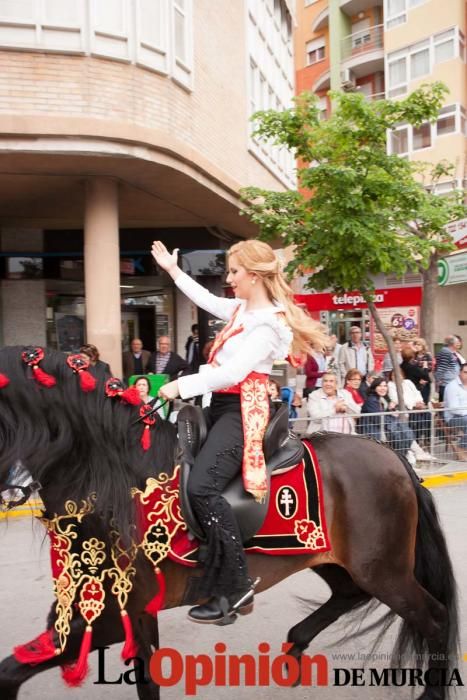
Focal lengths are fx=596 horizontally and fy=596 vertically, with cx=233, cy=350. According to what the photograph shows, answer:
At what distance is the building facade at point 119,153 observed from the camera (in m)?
8.77

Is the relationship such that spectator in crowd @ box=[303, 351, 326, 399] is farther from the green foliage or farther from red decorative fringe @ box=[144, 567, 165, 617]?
red decorative fringe @ box=[144, 567, 165, 617]

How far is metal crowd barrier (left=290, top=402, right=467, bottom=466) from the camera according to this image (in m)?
7.80

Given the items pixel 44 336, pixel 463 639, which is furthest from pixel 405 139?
pixel 463 639

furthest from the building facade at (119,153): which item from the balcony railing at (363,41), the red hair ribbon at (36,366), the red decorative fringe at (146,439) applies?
the balcony railing at (363,41)

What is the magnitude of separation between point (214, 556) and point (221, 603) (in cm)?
23

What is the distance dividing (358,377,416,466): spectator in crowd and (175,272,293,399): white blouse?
5222 millimetres

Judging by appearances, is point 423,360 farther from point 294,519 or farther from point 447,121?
point 447,121

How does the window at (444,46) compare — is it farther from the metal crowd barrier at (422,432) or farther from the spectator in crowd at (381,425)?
the spectator in crowd at (381,425)

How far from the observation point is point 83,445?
8.37 feet

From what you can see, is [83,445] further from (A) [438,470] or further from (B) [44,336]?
(B) [44,336]

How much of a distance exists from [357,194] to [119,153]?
363 centimetres

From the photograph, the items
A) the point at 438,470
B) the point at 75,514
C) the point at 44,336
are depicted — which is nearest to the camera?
the point at 75,514

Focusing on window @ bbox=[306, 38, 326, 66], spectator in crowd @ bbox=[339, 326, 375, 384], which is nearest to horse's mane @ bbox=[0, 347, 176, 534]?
spectator in crowd @ bbox=[339, 326, 375, 384]

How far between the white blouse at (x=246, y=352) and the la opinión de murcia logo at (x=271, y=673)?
1567 mm
